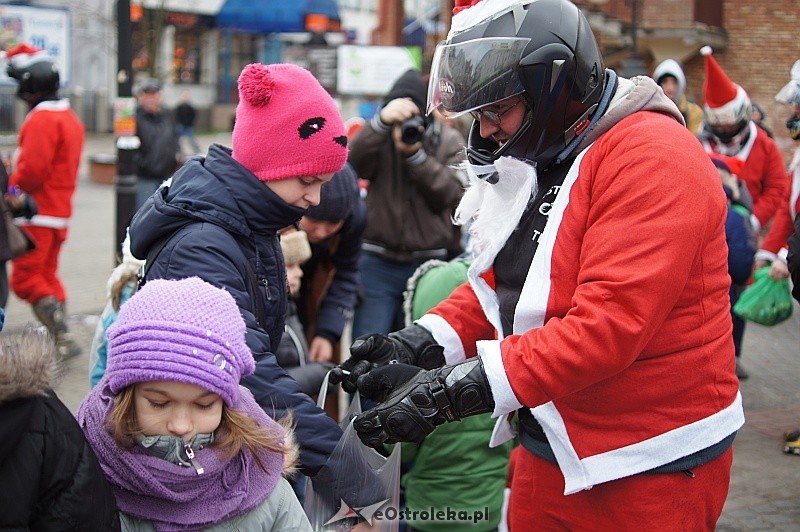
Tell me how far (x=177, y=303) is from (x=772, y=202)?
6176mm

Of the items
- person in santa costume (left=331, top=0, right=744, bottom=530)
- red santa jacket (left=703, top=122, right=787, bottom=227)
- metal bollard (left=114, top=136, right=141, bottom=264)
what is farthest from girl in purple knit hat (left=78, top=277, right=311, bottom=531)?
metal bollard (left=114, top=136, right=141, bottom=264)

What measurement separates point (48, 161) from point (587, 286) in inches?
224

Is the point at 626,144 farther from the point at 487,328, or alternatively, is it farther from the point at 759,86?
the point at 759,86

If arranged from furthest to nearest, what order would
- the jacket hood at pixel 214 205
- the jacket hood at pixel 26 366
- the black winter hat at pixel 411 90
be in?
the black winter hat at pixel 411 90
the jacket hood at pixel 214 205
the jacket hood at pixel 26 366

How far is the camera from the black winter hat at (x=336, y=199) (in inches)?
166

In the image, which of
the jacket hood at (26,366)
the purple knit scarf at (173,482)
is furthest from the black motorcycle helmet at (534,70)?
the jacket hood at (26,366)

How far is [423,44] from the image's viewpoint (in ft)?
77.0

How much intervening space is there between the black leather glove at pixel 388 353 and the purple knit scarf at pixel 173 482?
0.49 meters

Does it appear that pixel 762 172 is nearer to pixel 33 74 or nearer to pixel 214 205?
pixel 33 74

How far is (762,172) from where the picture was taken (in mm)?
7387

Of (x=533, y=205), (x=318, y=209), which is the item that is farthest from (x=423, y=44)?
(x=533, y=205)

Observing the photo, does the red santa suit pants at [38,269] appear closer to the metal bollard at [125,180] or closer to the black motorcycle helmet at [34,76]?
the black motorcycle helmet at [34,76]

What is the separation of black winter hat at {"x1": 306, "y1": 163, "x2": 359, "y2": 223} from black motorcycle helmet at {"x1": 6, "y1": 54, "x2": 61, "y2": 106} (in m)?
3.79

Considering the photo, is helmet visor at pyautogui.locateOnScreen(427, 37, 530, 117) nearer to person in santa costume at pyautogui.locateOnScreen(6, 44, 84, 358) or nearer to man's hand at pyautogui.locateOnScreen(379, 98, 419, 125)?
man's hand at pyautogui.locateOnScreen(379, 98, 419, 125)
